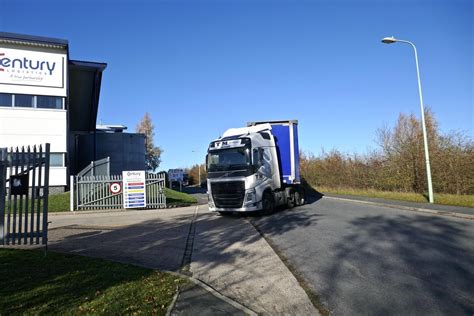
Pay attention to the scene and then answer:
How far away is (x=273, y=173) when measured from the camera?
1548 cm

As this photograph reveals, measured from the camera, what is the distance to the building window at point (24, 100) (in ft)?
81.8

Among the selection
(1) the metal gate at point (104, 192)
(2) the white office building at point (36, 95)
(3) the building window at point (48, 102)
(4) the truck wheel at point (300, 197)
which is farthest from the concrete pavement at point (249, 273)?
(3) the building window at point (48, 102)

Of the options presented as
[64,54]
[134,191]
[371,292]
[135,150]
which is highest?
[64,54]

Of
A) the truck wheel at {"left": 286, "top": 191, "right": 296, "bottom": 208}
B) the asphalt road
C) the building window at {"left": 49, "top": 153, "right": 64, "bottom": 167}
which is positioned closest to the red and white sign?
the truck wheel at {"left": 286, "top": 191, "right": 296, "bottom": 208}

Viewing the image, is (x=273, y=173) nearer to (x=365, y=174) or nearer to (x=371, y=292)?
(x=371, y=292)

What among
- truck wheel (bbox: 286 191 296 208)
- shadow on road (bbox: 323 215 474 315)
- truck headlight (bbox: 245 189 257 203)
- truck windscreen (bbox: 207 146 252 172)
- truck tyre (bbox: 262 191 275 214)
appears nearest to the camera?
shadow on road (bbox: 323 215 474 315)

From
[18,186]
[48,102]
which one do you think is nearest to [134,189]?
[18,186]

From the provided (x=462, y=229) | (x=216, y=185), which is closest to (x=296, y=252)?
(x=462, y=229)

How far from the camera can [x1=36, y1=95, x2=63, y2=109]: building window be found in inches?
1008

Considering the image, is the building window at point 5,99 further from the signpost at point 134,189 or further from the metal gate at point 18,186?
the metal gate at point 18,186

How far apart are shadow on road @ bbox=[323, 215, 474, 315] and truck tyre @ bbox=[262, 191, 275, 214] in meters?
4.85

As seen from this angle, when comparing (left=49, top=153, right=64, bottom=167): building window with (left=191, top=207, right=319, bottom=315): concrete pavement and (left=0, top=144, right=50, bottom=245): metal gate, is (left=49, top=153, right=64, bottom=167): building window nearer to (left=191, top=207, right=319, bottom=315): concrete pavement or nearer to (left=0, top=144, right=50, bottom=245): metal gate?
(left=191, top=207, right=319, bottom=315): concrete pavement

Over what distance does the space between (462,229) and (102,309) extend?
9732mm

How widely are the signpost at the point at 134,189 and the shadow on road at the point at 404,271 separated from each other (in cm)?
1154
